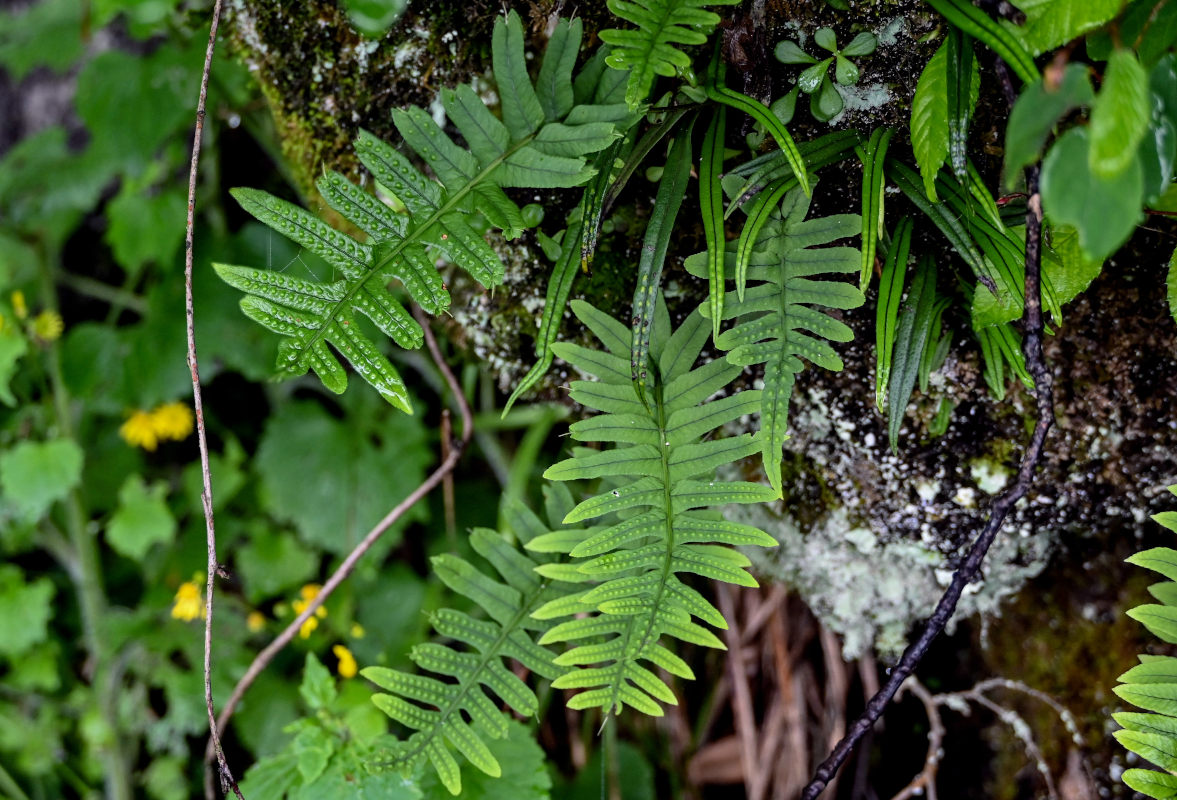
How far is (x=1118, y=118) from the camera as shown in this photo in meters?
0.61

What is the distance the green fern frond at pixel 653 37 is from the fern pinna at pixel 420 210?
0.08 m

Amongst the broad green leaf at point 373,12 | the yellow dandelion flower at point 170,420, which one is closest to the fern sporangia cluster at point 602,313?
the broad green leaf at point 373,12

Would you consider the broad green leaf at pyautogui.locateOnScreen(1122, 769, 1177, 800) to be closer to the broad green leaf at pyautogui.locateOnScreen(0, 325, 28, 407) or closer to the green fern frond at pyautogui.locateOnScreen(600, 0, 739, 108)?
the green fern frond at pyautogui.locateOnScreen(600, 0, 739, 108)

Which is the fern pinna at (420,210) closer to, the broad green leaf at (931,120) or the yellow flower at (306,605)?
the broad green leaf at (931,120)

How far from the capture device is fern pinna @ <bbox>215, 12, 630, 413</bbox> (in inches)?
37.6

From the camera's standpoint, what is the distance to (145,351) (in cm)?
187

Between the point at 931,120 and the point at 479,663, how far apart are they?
1.04m

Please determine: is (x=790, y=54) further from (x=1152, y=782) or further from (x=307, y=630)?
(x=307, y=630)

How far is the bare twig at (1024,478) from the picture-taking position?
2.93ft

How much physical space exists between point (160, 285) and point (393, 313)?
1248 millimetres

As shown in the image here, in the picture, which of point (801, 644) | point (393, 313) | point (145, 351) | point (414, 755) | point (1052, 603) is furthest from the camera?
point (145, 351)

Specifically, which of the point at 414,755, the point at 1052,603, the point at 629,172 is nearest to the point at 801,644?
the point at 1052,603

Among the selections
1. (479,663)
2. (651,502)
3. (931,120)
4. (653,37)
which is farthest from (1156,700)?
(653,37)

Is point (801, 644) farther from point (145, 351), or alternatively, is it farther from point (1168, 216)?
point (145, 351)
